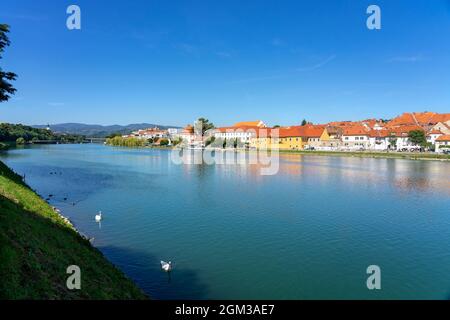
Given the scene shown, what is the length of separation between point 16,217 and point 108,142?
145215 mm

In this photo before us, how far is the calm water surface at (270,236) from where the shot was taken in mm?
10719

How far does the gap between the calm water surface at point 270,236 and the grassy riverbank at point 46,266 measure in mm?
1480

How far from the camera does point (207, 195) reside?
2531cm

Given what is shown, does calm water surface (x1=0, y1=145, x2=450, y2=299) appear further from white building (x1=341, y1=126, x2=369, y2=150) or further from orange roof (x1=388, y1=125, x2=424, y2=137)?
white building (x1=341, y1=126, x2=369, y2=150)

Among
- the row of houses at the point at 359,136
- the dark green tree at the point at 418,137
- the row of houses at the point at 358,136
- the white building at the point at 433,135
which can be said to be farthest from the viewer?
the row of houses at the point at 359,136

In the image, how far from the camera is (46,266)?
24.2 ft

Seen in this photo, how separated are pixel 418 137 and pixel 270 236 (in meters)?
69.3

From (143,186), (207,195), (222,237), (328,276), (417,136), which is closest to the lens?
(328,276)

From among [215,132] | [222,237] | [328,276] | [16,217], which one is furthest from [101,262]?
[215,132]

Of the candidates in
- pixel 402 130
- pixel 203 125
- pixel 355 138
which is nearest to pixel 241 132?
pixel 203 125

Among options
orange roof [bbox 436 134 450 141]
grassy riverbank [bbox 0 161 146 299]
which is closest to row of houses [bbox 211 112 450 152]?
orange roof [bbox 436 134 450 141]

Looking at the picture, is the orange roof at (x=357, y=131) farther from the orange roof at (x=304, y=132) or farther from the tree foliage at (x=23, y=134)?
the tree foliage at (x=23, y=134)

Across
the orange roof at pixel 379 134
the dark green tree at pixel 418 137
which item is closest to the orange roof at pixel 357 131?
the orange roof at pixel 379 134
